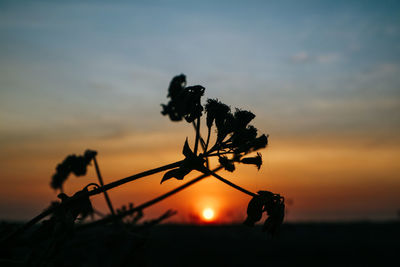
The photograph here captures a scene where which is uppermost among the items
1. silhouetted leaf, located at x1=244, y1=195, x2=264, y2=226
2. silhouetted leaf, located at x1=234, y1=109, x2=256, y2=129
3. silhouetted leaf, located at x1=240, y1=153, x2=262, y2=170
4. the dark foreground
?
silhouetted leaf, located at x1=234, y1=109, x2=256, y2=129

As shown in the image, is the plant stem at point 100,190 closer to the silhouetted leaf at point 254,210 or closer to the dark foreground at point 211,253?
the silhouetted leaf at point 254,210

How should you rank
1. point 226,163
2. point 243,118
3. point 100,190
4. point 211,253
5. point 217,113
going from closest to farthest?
point 100,190 < point 226,163 < point 243,118 < point 217,113 < point 211,253

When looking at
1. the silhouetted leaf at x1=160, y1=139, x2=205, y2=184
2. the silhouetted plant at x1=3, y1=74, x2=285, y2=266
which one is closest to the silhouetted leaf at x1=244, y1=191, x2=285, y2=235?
the silhouetted plant at x1=3, y1=74, x2=285, y2=266

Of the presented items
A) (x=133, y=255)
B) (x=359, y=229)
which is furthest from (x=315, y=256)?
(x=359, y=229)

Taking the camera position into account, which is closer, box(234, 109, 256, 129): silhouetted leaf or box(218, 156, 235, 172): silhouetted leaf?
box(218, 156, 235, 172): silhouetted leaf

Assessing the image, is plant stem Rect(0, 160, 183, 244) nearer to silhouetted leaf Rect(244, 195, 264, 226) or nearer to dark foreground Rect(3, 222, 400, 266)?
silhouetted leaf Rect(244, 195, 264, 226)

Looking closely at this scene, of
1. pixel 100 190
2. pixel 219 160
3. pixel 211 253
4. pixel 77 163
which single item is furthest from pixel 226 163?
pixel 211 253

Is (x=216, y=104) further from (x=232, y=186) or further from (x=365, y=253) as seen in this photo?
(x=365, y=253)

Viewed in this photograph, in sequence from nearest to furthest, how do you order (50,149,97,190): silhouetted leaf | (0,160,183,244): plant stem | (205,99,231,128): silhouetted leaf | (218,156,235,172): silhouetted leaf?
(0,160,183,244): plant stem
(218,156,235,172): silhouetted leaf
(205,99,231,128): silhouetted leaf
(50,149,97,190): silhouetted leaf

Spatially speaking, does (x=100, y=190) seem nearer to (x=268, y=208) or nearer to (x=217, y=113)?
(x=217, y=113)

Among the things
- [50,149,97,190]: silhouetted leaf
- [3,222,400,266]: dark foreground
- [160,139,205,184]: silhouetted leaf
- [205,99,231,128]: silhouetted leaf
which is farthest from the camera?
[3,222,400,266]: dark foreground

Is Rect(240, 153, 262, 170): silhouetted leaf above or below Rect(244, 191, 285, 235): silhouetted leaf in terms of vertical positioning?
above
